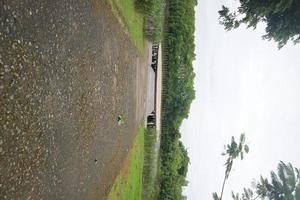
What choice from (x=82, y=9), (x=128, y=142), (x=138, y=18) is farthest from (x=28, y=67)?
(x=138, y=18)

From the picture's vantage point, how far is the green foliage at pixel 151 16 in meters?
16.1

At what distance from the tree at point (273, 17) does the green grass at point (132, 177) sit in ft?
22.3

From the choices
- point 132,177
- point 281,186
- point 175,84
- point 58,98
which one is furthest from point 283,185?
point 58,98

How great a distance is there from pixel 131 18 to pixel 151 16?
3.40 meters

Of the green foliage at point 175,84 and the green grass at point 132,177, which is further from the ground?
the green foliage at point 175,84

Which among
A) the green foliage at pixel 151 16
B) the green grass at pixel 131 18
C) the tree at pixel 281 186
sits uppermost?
the green foliage at pixel 151 16

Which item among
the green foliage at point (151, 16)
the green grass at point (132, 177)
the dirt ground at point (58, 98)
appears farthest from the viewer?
the green foliage at point (151, 16)

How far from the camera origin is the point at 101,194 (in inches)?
403

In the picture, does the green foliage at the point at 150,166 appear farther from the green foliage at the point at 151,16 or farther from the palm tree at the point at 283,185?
the palm tree at the point at 283,185

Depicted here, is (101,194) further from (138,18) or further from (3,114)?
(138,18)

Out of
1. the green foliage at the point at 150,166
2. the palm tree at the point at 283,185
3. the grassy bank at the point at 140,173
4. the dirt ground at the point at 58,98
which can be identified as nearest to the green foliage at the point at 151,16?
the dirt ground at the point at 58,98

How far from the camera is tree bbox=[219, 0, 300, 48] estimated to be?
16812mm

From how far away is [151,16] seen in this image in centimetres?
1803

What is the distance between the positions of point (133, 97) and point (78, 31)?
6712mm
